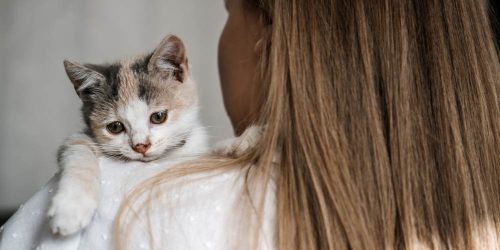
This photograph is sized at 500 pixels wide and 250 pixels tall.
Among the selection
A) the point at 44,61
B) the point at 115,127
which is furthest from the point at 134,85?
the point at 44,61

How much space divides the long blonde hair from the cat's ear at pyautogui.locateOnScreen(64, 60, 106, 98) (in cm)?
49

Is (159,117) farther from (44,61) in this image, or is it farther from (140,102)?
(44,61)

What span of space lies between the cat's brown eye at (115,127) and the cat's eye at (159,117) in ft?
0.23

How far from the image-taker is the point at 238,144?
3.37 ft

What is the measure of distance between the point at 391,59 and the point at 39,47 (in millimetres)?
1682

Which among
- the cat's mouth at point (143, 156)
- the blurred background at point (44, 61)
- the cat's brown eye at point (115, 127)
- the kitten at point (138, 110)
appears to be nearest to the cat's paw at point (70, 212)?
the kitten at point (138, 110)

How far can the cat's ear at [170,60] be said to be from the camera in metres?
1.18

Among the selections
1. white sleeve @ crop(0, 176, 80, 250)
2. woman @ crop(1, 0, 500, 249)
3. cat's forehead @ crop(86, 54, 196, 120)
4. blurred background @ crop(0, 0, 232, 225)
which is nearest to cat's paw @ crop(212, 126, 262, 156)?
woman @ crop(1, 0, 500, 249)

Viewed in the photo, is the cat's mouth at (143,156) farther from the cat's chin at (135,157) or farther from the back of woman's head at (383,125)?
the back of woman's head at (383,125)

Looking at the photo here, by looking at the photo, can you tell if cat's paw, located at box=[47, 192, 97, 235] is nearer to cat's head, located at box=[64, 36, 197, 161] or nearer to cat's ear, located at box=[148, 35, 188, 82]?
cat's head, located at box=[64, 36, 197, 161]

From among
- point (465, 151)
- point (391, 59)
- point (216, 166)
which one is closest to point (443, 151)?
point (465, 151)

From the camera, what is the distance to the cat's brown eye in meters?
1.16

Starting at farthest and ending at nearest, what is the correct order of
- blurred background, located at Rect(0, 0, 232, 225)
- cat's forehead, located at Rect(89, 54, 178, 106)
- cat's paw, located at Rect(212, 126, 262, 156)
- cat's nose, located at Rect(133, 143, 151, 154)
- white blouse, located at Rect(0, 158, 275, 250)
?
1. blurred background, located at Rect(0, 0, 232, 225)
2. cat's forehead, located at Rect(89, 54, 178, 106)
3. cat's nose, located at Rect(133, 143, 151, 154)
4. cat's paw, located at Rect(212, 126, 262, 156)
5. white blouse, located at Rect(0, 158, 275, 250)

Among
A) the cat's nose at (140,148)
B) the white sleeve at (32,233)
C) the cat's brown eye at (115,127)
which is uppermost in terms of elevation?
the cat's brown eye at (115,127)
